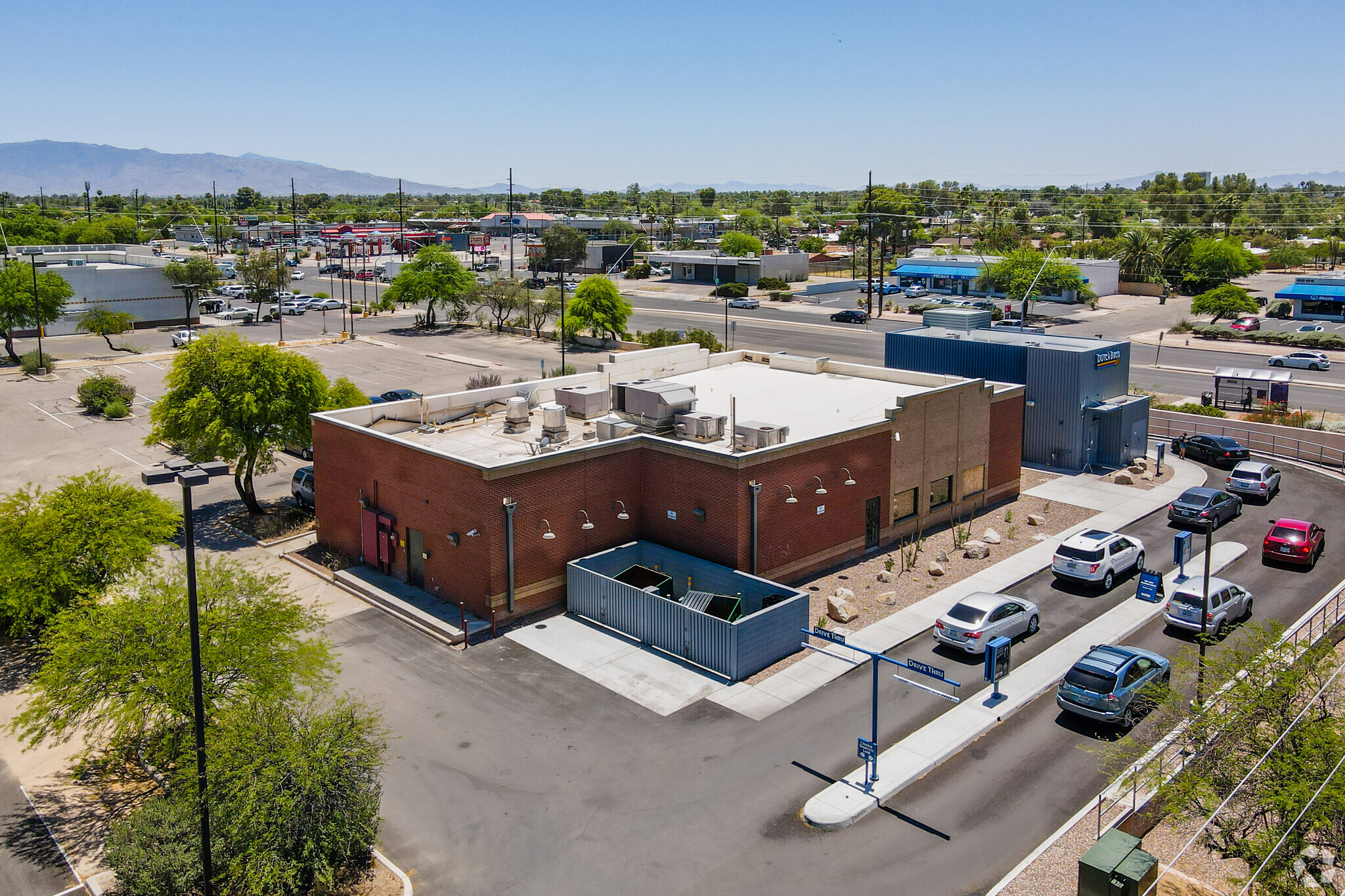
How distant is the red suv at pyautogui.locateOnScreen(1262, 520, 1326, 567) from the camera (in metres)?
31.6

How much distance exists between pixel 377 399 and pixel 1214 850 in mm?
43205

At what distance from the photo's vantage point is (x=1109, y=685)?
72.1 ft

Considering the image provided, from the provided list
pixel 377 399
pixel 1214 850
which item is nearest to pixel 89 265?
pixel 377 399

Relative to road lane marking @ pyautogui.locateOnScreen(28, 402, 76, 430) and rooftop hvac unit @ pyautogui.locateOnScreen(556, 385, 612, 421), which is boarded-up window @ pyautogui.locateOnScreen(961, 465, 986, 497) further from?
road lane marking @ pyautogui.locateOnScreen(28, 402, 76, 430)

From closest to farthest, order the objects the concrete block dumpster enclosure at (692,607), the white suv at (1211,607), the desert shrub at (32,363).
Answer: the concrete block dumpster enclosure at (692,607) → the white suv at (1211,607) → the desert shrub at (32,363)

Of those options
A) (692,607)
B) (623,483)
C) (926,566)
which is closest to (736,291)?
(926,566)

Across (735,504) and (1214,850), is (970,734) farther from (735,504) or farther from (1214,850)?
(735,504)

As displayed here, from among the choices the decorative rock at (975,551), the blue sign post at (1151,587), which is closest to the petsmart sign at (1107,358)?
the decorative rock at (975,551)

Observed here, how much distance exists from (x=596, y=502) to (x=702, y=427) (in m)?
3.95

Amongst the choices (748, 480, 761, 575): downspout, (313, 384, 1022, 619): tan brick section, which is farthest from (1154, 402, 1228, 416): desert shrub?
(748, 480, 761, 575): downspout

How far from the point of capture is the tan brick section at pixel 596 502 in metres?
27.4

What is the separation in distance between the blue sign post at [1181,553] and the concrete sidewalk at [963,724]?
1153 mm

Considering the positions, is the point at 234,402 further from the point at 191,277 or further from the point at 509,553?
the point at 191,277

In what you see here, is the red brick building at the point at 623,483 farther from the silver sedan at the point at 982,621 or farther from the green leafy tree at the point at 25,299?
the green leafy tree at the point at 25,299
